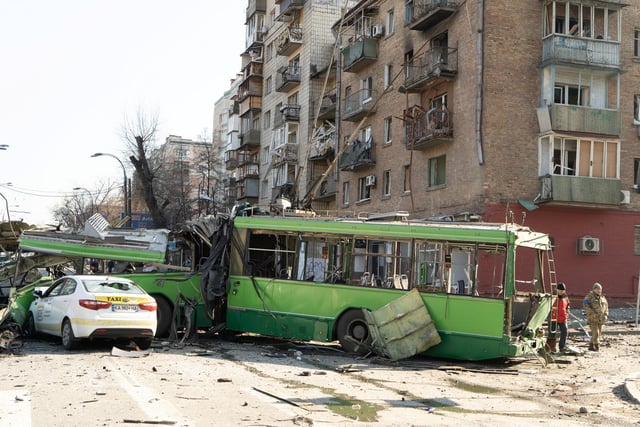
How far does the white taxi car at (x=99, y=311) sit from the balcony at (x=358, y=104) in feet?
83.0

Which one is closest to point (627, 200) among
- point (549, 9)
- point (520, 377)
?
point (549, 9)

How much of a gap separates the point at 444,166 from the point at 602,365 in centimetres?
1748

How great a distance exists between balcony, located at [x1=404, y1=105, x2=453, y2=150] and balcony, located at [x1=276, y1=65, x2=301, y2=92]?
674 inches

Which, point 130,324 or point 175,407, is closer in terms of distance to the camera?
point 175,407

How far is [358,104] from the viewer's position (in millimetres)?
39812

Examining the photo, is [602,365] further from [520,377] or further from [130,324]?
[130,324]

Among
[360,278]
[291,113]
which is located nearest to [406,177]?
[291,113]

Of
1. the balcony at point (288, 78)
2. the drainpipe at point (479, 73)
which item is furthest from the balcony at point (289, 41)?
the drainpipe at point (479, 73)

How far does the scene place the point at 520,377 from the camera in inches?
522

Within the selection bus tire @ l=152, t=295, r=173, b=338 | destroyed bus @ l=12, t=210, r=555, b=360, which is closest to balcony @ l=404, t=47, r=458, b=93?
destroyed bus @ l=12, t=210, r=555, b=360

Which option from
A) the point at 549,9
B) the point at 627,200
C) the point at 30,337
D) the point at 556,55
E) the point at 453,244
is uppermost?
the point at 549,9

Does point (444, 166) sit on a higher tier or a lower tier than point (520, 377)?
higher

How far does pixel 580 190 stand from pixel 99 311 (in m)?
20.5

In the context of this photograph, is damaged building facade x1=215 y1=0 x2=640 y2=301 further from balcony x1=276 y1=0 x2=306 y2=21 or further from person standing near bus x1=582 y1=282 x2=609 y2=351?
balcony x1=276 y1=0 x2=306 y2=21
